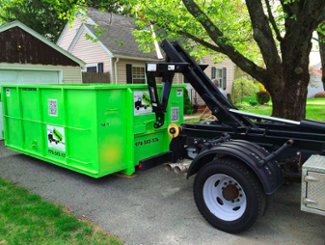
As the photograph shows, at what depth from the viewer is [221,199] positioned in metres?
3.60

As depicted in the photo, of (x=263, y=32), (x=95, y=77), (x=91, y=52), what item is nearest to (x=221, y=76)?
(x=91, y=52)

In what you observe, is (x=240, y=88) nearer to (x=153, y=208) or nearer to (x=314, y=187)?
(x=153, y=208)

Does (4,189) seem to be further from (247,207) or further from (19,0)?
(19,0)

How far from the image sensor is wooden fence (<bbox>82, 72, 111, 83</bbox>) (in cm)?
1318

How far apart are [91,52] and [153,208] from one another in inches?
510

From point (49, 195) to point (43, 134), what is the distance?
170cm

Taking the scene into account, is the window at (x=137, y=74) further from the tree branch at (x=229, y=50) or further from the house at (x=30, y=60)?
the tree branch at (x=229, y=50)

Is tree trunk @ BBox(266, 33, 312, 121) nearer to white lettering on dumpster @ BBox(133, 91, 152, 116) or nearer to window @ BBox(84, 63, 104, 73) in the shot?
white lettering on dumpster @ BBox(133, 91, 152, 116)

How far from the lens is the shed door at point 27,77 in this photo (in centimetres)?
912

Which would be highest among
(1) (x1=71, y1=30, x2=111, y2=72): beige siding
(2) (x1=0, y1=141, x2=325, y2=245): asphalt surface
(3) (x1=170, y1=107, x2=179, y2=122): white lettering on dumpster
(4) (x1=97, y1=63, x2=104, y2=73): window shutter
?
(1) (x1=71, y1=30, x2=111, y2=72): beige siding

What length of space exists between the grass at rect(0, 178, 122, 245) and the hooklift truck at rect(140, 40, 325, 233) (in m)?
1.37

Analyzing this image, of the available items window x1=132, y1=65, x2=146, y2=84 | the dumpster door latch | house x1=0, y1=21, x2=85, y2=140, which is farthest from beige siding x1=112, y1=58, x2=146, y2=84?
the dumpster door latch

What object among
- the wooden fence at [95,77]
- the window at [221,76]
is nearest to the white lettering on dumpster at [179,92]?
the wooden fence at [95,77]

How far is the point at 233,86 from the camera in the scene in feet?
72.4
